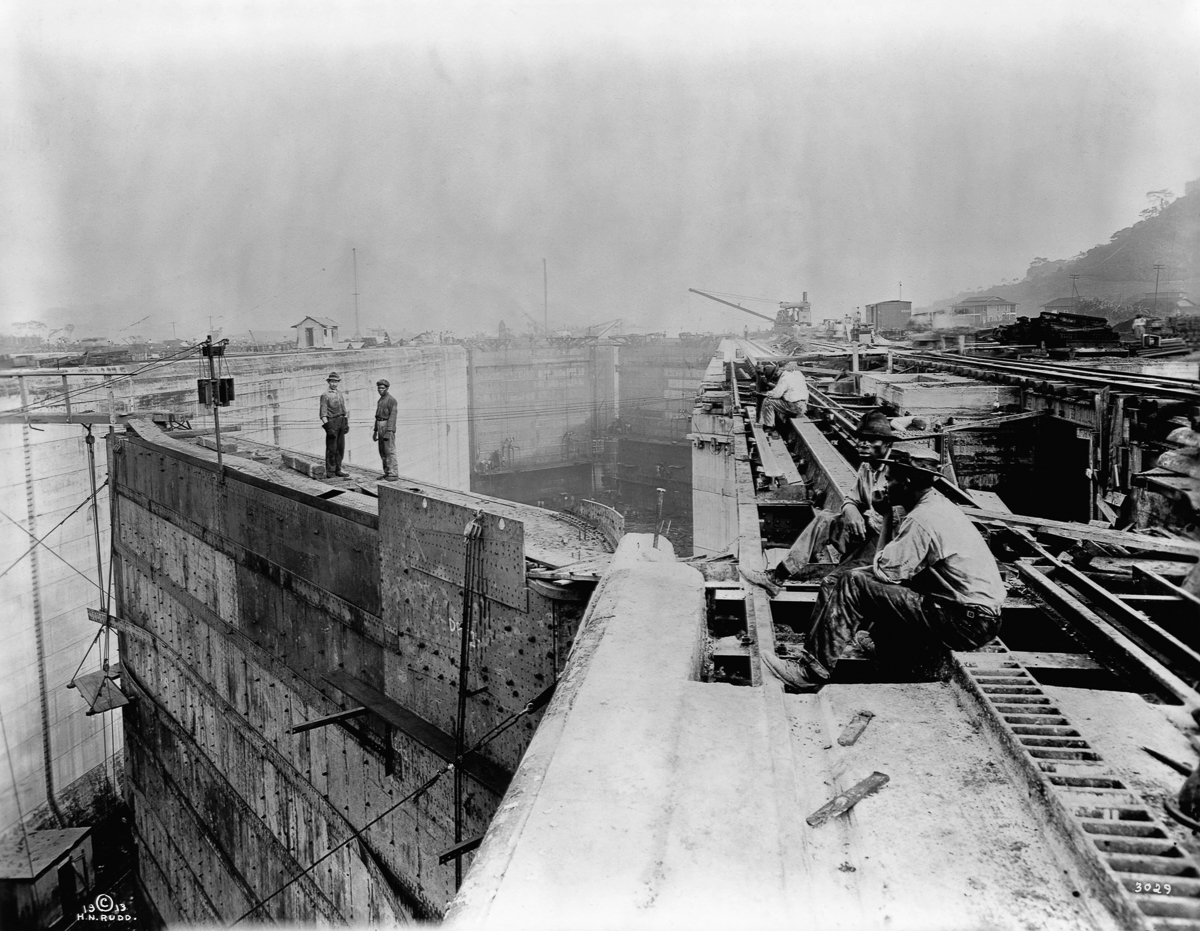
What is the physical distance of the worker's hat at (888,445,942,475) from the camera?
377 centimetres

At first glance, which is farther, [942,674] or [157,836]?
[157,836]

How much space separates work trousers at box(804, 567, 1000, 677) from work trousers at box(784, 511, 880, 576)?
1.05 m

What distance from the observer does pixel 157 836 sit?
572 inches

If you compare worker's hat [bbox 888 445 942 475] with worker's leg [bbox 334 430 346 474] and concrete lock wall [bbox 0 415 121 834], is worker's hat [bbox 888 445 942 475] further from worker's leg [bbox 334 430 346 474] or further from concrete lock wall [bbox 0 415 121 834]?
concrete lock wall [bbox 0 415 121 834]

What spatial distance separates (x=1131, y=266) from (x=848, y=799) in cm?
1634

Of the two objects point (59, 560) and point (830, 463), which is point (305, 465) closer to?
point (59, 560)

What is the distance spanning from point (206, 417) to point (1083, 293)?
24673mm

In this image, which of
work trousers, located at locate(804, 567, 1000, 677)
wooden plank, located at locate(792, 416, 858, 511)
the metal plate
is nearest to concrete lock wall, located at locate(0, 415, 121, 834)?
the metal plate

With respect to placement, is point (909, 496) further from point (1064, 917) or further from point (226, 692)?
point (226, 692)

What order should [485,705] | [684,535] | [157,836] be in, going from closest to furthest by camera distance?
[485,705]
[157,836]
[684,535]

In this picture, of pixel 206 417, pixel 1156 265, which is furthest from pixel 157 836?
pixel 1156 265

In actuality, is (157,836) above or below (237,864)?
below

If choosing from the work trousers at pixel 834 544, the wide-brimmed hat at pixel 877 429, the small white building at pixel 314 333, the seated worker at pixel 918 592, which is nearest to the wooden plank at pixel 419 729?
the work trousers at pixel 834 544

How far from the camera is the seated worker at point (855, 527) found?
4984 mm
